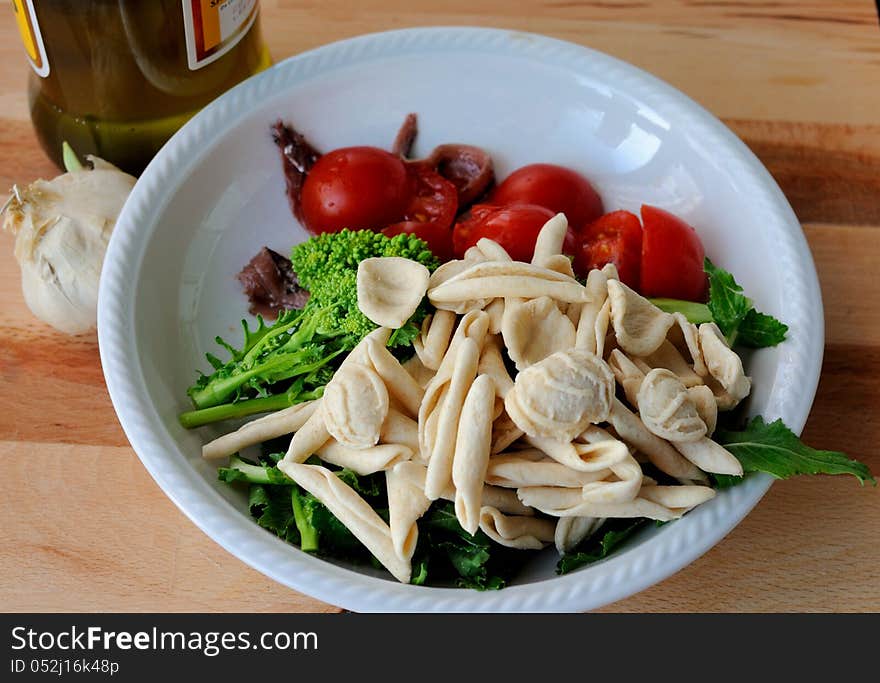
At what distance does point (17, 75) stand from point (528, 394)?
143 cm

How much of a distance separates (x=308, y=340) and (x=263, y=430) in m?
0.15

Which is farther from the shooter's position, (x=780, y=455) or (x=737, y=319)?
(x=737, y=319)

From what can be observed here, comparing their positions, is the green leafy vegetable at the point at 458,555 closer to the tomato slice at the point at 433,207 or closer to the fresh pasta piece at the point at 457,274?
the fresh pasta piece at the point at 457,274

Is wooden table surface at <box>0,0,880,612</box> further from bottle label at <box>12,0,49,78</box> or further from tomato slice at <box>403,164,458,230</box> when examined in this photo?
tomato slice at <box>403,164,458,230</box>

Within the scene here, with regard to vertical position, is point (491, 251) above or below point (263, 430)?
above

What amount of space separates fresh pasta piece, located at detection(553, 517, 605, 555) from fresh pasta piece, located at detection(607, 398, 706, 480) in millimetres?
113

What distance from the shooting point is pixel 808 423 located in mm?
1585

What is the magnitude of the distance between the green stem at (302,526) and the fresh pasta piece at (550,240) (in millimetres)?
484

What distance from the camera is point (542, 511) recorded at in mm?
1254

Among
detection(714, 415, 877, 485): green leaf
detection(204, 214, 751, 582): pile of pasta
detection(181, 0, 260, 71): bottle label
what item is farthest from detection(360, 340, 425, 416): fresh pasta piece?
detection(181, 0, 260, 71): bottle label

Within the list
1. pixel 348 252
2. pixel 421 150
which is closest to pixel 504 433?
pixel 348 252

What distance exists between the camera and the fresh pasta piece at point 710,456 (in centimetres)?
122

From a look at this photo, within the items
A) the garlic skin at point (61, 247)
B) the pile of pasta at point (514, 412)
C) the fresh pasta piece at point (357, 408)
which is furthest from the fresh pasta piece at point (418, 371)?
the garlic skin at point (61, 247)

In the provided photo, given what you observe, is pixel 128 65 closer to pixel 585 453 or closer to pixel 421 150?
pixel 421 150
